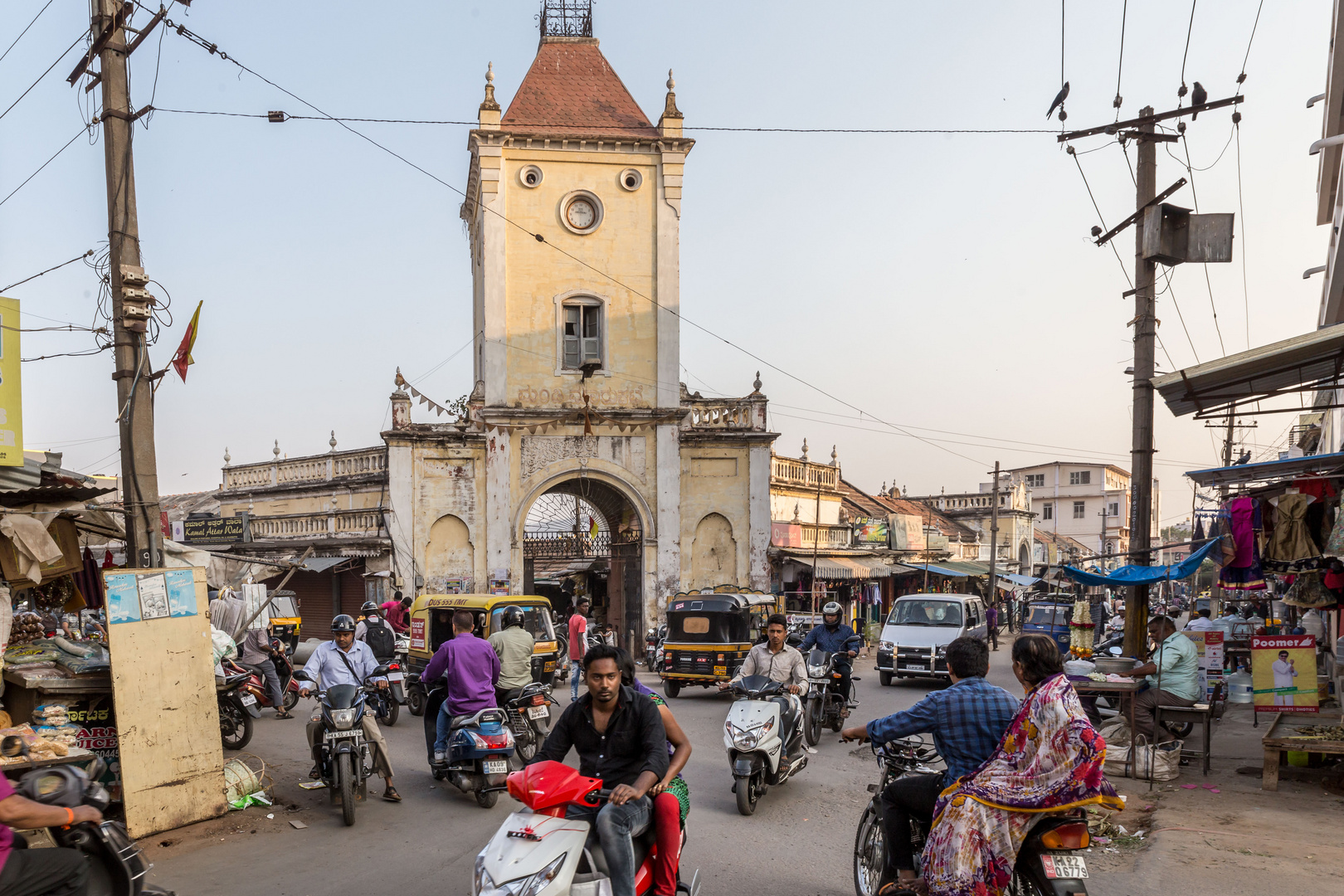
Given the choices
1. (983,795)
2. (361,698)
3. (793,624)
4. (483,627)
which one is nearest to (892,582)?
(793,624)

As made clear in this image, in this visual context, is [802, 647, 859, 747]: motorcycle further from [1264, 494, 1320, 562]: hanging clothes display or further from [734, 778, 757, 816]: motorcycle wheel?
[1264, 494, 1320, 562]: hanging clothes display

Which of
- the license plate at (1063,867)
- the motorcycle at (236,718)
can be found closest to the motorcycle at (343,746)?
the motorcycle at (236,718)

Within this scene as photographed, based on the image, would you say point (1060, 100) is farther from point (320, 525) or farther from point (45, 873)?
point (320, 525)

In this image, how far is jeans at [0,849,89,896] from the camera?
380 cm

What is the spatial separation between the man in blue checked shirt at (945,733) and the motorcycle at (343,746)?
14.6ft

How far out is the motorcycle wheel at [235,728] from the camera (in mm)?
11469

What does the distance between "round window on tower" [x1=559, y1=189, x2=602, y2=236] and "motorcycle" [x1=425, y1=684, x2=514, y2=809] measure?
19.2 metres

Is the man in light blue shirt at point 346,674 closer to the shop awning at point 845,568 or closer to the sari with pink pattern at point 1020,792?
the sari with pink pattern at point 1020,792

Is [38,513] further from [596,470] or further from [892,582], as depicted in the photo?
[892,582]

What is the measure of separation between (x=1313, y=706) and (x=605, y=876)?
30.0 ft

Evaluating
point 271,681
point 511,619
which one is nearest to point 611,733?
point 511,619

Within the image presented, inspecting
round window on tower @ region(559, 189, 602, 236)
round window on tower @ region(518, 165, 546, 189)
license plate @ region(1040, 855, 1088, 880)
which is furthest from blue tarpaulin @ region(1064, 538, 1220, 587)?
round window on tower @ region(518, 165, 546, 189)

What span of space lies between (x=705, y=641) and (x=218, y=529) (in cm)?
1679

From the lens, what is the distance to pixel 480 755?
8289 mm
